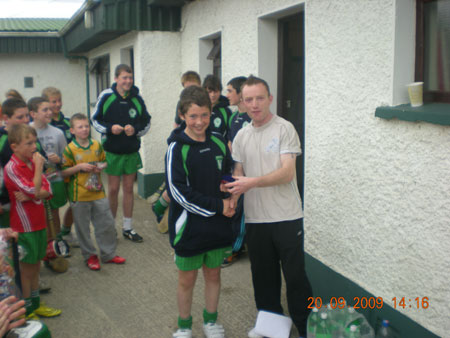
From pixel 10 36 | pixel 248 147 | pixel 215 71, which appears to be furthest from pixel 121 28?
pixel 10 36

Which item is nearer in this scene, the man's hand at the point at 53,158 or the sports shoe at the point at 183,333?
the sports shoe at the point at 183,333

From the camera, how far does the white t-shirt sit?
287 centimetres

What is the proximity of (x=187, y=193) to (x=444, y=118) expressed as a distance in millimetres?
1472

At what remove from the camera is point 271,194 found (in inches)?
116

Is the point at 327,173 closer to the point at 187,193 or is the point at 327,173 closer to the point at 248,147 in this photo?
the point at 248,147

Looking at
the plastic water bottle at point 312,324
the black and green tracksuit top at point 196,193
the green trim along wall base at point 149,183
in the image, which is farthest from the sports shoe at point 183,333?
the green trim along wall base at point 149,183

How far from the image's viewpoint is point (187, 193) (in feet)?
8.85

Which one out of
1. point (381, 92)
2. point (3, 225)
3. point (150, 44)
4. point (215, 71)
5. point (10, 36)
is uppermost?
point (10, 36)

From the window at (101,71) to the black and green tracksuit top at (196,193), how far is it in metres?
8.87

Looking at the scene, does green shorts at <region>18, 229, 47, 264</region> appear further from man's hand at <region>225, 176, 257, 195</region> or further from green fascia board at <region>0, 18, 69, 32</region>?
green fascia board at <region>0, 18, 69, 32</region>

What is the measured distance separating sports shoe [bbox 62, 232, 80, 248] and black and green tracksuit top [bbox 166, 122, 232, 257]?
8.90 ft

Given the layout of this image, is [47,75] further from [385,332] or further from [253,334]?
[385,332]

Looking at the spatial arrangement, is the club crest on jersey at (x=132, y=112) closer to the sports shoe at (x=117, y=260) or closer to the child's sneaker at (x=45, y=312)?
the sports shoe at (x=117, y=260)

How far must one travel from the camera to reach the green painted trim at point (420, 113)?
2.26m
